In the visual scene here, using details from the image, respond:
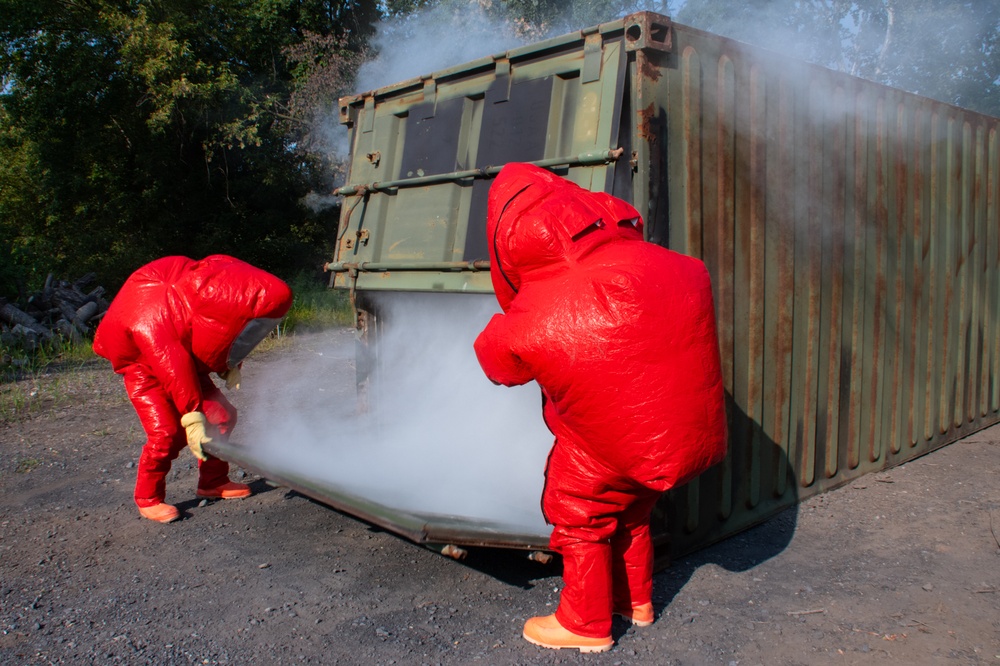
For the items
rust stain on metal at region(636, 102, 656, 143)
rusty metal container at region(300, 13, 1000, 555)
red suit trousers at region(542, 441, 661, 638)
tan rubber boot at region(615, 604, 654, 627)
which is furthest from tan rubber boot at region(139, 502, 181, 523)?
rust stain on metal at region(636, 102, 656, 143)

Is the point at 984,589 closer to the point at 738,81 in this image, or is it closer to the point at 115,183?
the point at 738,81

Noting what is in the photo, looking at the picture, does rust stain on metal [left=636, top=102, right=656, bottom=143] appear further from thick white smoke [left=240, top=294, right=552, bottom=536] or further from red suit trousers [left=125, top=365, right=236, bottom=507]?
red suit trousers [left=125, top=365, right=236, bottom=507]

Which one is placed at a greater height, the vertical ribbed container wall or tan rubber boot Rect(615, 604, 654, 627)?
the vertical ribbed container wall

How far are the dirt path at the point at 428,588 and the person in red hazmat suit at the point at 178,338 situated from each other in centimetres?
46

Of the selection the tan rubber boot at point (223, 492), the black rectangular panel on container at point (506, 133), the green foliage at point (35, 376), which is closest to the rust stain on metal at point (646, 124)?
the black rectangular panel on container at point (506, 133)

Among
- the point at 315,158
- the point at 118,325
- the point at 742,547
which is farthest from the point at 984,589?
the point at 315,158

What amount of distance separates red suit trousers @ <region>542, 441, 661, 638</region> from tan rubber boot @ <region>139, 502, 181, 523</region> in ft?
8.03

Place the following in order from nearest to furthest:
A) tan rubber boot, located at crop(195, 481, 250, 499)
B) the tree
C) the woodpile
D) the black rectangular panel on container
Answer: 1. the black rectangular panel on container
2. tan rubber boot, located at crop(195, 481, 250, 499)
3. the woodpile
4. the tree

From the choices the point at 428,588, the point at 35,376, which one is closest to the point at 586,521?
the point at 428,588

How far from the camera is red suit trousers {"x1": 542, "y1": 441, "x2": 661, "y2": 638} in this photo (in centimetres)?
275

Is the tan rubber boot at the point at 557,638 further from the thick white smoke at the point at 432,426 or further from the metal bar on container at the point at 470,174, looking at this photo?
the metal bar on container at the point at 470,174

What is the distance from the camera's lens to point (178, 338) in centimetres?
419

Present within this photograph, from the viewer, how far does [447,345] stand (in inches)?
197

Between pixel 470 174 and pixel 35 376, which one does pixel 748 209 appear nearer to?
pixel 470 174
